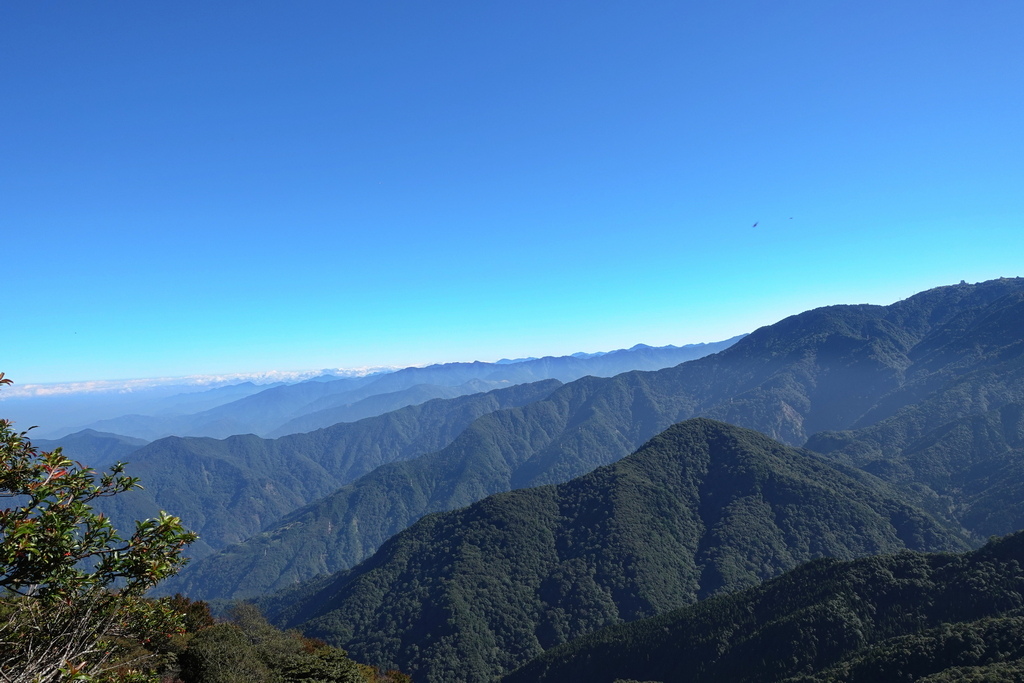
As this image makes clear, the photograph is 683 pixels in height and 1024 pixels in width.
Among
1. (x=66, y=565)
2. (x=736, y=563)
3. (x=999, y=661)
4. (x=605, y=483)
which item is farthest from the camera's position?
(x=605, y=483)

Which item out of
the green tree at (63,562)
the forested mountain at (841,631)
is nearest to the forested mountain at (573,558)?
the forested mountain at (841,631)

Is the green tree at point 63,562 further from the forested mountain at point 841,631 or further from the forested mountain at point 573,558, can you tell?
the forested mountain at point 573,558

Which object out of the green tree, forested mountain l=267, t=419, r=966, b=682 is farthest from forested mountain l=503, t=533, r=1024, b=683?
the green tree

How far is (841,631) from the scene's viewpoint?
84750mm

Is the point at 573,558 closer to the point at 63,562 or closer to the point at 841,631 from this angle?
the point at 841,631

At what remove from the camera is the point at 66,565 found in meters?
10.1

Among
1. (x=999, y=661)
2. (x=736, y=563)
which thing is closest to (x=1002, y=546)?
(x=999, y=661)

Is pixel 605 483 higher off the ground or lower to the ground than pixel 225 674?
lower

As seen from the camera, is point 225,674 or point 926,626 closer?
point 225,674

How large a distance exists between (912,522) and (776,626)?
134818 mm

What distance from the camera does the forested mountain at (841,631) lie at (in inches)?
2699

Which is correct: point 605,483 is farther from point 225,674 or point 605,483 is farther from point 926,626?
point 225,674

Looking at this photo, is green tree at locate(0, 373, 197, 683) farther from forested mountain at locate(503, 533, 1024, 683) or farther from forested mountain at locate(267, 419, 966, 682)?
forested mountain at locate(267, 419, 966, 682)

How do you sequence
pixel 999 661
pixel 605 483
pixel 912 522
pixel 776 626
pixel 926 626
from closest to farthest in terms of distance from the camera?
pixel 999 661, pixel 926 626, pixel 776 626, pixel 912 522, pixel 605 483
